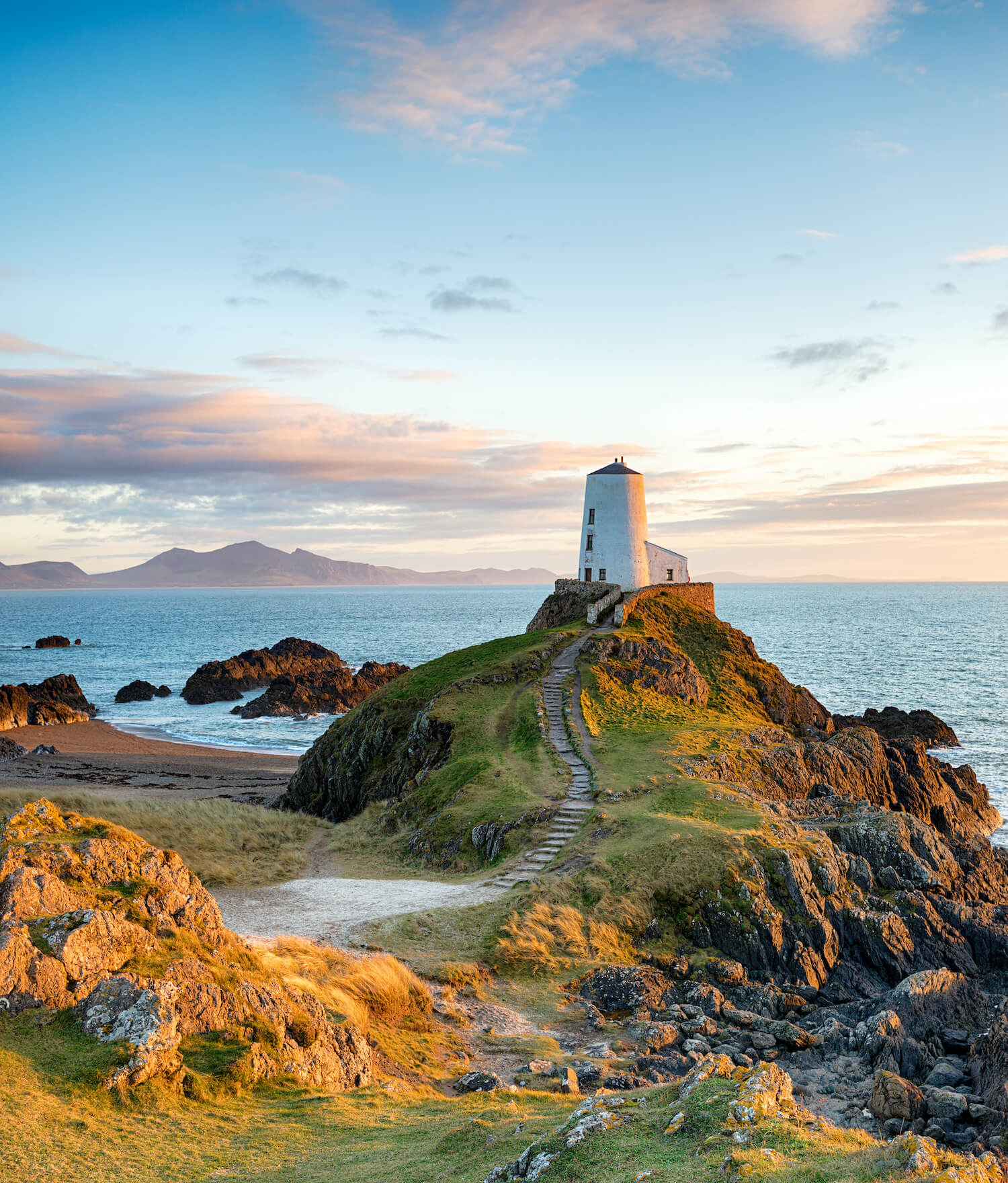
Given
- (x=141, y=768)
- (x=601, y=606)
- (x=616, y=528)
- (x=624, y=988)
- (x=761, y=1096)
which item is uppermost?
(x=616, y=528)

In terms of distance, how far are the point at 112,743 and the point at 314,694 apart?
Answer: 80.9 feet

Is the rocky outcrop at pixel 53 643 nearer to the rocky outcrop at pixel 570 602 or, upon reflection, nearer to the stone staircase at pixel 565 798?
the rocky outcrop at pixel 570 602

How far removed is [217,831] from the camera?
119 feet

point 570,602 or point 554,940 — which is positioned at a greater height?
point 570,602

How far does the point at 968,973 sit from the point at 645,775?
13.7 meters

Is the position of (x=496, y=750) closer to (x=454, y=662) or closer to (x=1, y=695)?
(x=454, y=662)

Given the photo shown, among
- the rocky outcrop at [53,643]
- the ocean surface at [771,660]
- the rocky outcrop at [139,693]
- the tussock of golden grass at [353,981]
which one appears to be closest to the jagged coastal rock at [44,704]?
the ocean surface at [771,660]

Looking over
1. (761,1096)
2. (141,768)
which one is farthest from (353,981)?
(141,768)

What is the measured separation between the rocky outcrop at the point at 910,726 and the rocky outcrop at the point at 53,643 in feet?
474

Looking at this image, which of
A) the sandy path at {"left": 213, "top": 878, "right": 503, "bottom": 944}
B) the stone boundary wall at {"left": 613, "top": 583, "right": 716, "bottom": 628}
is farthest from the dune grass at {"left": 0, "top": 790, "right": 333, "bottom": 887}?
the stone boundary wall at {"left": 613, "top": 583, "right": 716, "bottom": 628}

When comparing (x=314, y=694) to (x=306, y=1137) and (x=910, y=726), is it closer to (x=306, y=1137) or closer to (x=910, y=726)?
(x=910, y=726)

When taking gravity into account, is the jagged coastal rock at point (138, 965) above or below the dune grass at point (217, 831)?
above

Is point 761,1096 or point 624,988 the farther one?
point 624,988

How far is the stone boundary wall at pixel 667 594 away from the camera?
195 feet
